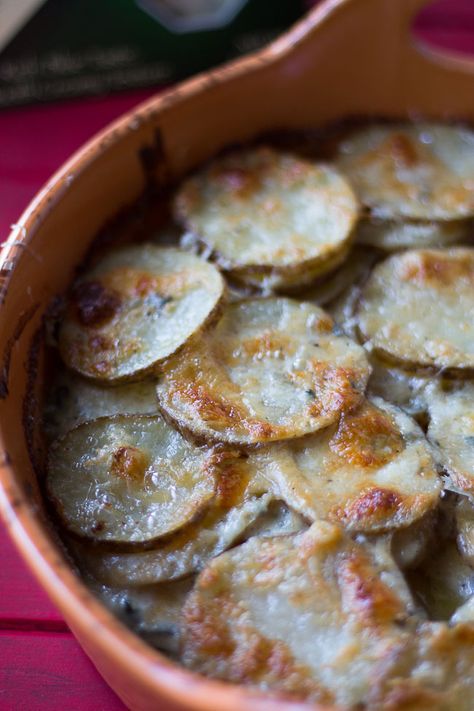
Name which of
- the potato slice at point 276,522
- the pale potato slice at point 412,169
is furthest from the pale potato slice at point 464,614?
the pale potato slice at point 412,169

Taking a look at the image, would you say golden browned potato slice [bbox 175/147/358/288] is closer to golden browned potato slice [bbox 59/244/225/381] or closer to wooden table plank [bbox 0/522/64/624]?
golden browned potato slice [bbox 59/244/225/381]

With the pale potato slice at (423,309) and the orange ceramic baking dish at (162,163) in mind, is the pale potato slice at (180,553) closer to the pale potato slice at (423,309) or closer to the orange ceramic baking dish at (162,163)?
the orange ceramic baking dish at (162,163)

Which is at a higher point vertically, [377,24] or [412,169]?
[377,24]

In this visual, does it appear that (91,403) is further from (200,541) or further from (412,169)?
(412,169)

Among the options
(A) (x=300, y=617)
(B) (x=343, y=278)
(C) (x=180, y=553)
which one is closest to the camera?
(A) (x=300, y=617)

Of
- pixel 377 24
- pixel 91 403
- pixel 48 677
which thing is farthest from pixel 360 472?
pixel 377 24

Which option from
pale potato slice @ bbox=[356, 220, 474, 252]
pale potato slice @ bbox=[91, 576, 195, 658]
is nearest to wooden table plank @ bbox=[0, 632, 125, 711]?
pale potato slice @ bbox=[91, 576, 195, 658]
